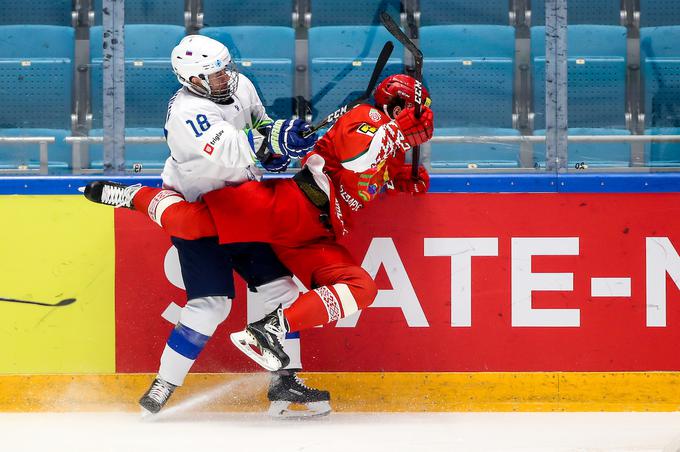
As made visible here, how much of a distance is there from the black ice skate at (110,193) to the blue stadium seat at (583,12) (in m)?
1.55

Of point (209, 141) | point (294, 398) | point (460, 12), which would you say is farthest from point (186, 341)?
point (460, 12)

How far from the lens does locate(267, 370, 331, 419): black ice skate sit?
4043 mm

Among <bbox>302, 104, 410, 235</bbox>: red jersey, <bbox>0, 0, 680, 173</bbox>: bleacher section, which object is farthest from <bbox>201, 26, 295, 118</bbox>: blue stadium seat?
<bbox>302, 104, 410, 235</bbox>: red jersey

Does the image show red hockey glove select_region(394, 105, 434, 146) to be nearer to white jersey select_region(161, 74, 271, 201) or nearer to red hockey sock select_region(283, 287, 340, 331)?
white jersey select_region(161, 74, 271, 201)

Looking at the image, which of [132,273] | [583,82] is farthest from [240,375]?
[583,82]

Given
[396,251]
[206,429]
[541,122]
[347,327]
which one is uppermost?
[541,122]

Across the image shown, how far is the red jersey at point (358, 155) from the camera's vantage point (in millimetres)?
3818

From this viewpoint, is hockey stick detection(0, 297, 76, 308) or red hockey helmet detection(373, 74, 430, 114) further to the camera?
hockey stick detection(0, 297, 76, 308)

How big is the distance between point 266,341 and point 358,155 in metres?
0.68

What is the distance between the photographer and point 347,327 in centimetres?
422

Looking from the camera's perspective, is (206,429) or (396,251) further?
(396,251)

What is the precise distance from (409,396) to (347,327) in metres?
0.34

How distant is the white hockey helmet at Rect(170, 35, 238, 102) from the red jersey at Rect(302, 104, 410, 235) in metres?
0.38

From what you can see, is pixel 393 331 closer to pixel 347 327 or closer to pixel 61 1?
pixel 347 327
